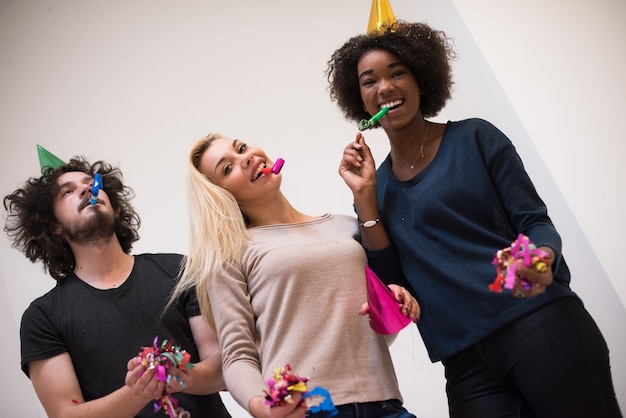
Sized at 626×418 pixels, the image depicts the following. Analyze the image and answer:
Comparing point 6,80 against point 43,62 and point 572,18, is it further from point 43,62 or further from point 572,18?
point 572,18

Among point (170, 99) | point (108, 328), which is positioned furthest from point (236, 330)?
point (170, 99)

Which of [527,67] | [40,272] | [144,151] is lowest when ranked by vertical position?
[527,67]

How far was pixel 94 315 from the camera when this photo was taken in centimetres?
185

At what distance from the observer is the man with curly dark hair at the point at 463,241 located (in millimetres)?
1387

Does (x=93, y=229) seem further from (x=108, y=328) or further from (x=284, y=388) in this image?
(x=284, y=388)

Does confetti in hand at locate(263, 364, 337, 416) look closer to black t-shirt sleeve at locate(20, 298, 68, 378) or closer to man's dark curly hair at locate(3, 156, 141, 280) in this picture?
black t-shirt sleeve at locate(20, 298, 68, 378)

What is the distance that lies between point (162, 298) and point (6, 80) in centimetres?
157

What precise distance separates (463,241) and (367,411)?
41 cm

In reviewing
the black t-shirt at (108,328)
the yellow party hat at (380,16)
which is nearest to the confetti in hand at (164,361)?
the black t-shirt at (108,328)

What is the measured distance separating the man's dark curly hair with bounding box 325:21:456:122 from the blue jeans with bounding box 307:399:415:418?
75cm

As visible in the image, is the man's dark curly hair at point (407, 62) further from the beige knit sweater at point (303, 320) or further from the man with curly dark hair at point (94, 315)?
the man with curly dark hair at point (94, 315)

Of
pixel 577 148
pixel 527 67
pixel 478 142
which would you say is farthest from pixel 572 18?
pixel 478 142

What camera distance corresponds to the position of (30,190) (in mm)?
2080

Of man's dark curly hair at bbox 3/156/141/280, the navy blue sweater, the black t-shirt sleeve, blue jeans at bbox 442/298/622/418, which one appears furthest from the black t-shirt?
blue jeans at bbox 442/298/622/418
